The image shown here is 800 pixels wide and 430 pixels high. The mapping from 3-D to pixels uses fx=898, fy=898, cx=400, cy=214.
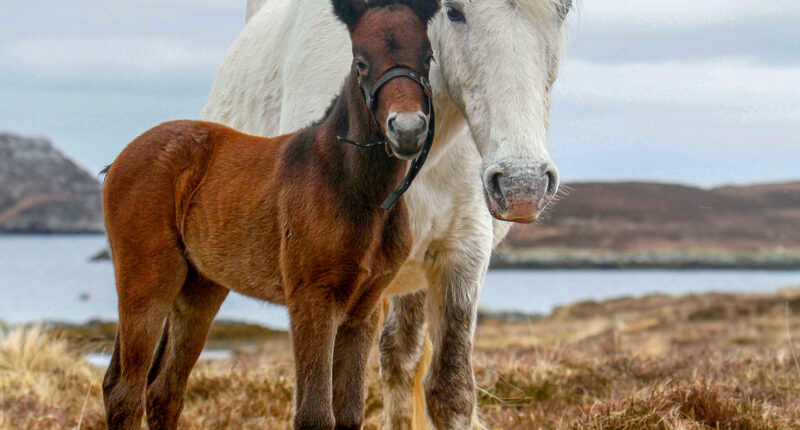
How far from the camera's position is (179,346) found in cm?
364

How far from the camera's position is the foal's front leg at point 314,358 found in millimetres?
2883

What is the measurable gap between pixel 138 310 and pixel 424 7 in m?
1.52

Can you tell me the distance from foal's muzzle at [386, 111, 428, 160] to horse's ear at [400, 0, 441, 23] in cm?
44

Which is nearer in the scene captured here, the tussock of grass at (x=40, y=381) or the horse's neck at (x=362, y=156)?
the horse's neck at (x=362, y=156)

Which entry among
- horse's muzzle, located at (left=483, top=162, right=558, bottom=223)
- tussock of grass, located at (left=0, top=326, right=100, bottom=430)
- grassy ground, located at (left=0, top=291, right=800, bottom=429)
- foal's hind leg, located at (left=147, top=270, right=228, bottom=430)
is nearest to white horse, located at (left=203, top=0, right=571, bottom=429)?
horse's muzzle, located at (left=483, top=162, right=558, bottom=223)

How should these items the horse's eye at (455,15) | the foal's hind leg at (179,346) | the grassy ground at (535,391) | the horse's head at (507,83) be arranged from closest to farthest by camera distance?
the horse's head at (507,83) < the horse's eye at (455,15) < the foal's hind leg at (179,346) < the grassy ground at (535,391)

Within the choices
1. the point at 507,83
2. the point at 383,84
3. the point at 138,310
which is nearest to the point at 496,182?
the point at 507,83

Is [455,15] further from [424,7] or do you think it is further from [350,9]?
[350,9]

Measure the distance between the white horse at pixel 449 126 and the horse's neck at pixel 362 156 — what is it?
320mm

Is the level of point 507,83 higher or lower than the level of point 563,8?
lower

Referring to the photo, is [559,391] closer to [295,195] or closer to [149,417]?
[149,417]

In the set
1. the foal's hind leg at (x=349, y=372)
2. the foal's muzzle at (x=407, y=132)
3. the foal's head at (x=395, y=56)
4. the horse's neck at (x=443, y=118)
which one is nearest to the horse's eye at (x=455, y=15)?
the horse's neck at (x=443, y=118)

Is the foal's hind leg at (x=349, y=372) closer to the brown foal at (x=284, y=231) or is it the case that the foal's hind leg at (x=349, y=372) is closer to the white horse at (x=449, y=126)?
the brown foal at (x=284, y=231)

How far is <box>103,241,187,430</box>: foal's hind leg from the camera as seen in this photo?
3.29 meters
